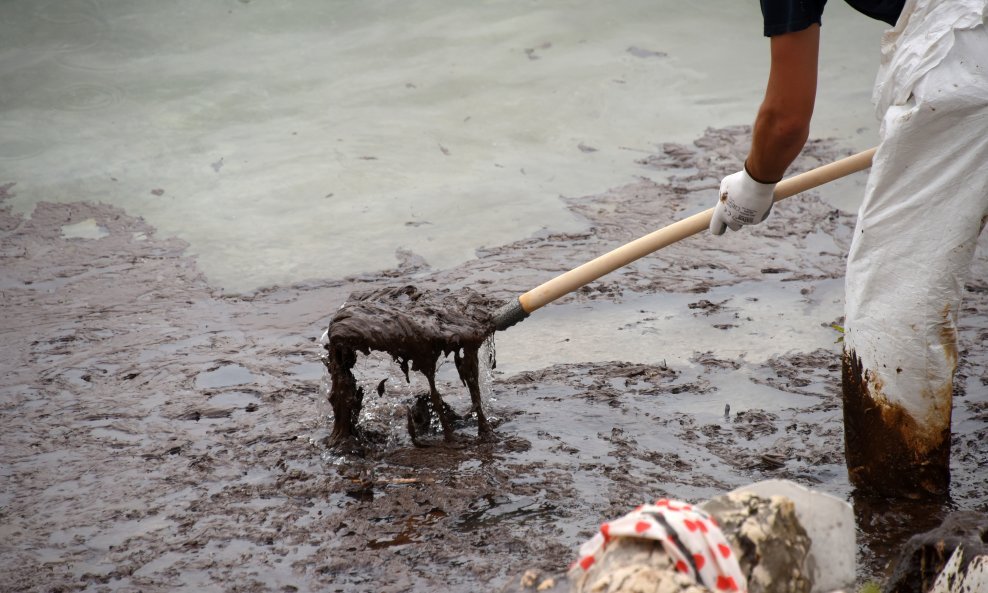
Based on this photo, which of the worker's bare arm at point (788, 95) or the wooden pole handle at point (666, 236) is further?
the wooden pole handle at point (666, 236)

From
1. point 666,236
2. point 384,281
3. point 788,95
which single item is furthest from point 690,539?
point 384,281

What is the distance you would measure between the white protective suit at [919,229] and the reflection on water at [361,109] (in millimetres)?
2456

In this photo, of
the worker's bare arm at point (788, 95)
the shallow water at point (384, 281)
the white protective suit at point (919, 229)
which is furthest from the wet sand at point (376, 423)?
the worker's bare arm at point (788, 95)

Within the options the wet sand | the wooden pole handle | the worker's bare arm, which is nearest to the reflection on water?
the wet sand

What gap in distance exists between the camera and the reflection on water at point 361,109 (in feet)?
17.3

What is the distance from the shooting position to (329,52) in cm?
710

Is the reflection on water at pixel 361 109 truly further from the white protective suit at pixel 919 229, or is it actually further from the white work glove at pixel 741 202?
the white protective suit at pixel 919 229

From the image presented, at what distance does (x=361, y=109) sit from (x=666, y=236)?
11.6 feet

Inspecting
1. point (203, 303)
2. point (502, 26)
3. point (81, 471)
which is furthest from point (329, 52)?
point (81, 471)

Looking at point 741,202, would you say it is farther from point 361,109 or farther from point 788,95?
point 361,109

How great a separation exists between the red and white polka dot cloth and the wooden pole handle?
1.62m

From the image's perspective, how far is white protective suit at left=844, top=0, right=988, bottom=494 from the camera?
259 centimetres

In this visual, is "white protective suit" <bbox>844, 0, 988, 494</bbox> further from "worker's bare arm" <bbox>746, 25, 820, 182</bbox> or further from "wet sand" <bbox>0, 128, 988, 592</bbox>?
"wet sand" <bbox>0, 128, 988, 592</bbox>

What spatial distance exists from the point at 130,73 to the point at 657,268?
165 inches
